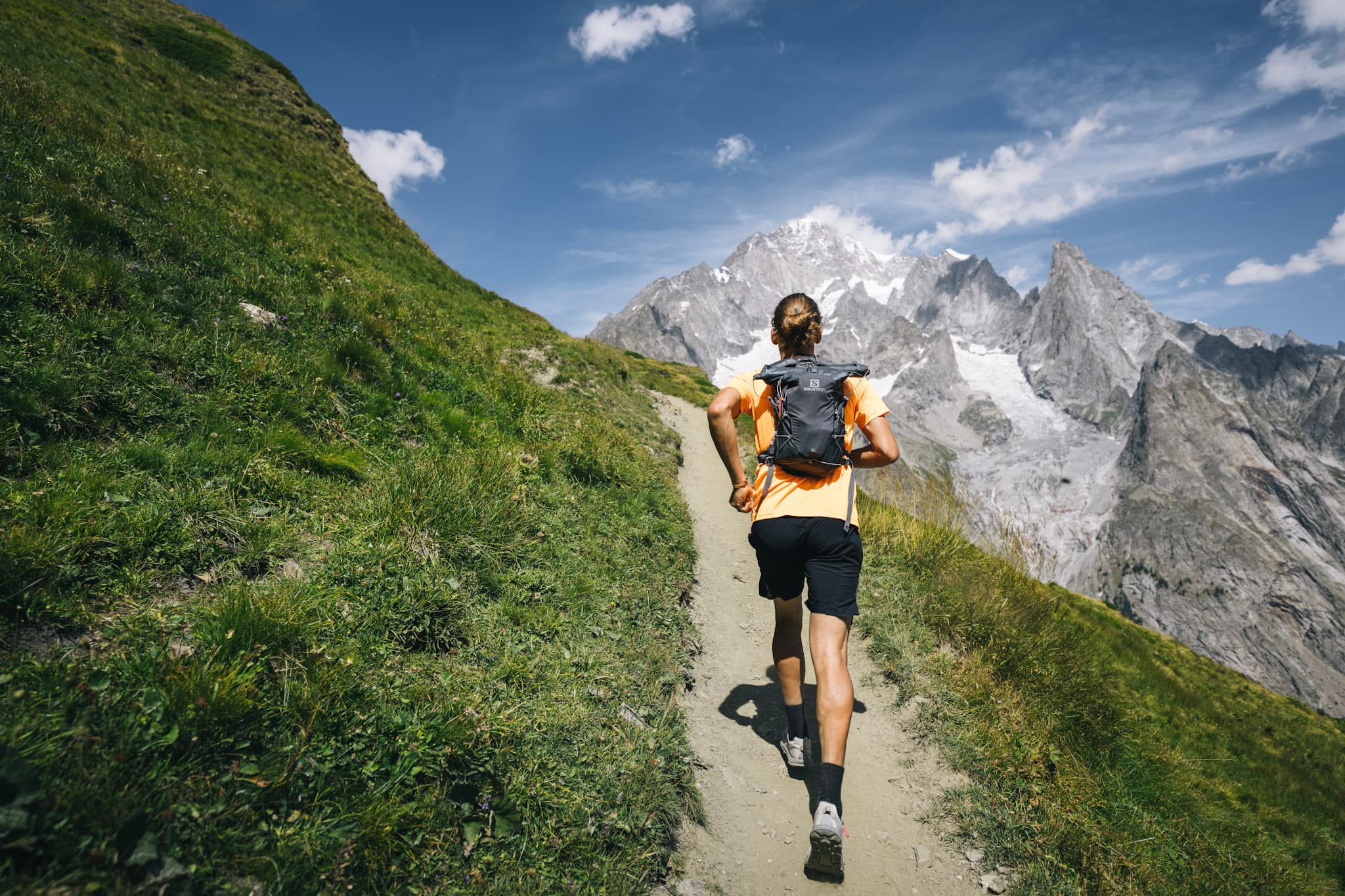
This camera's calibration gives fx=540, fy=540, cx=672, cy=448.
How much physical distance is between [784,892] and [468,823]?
2.49 m

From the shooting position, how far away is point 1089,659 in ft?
25.5

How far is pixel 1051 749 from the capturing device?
18.6ft

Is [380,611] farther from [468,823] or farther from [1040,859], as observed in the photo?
[1040,859]

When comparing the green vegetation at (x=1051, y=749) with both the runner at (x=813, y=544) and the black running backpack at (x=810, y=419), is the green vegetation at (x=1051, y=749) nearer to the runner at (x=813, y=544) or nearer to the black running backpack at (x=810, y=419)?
the runner at (x=813, y=544)

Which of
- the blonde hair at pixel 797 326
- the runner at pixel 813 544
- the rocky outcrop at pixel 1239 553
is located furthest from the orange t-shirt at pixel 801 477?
the rocky outcrop at pixel 1239 553

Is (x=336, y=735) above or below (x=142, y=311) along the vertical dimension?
below

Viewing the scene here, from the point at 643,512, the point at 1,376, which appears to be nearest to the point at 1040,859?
the point at 643,512

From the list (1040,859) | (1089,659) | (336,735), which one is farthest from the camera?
(1089,659)

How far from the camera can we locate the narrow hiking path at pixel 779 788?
426 cm

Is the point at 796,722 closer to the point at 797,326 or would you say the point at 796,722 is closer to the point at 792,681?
the point at 792,681

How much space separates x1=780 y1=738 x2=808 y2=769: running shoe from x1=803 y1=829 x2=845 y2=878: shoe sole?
41.5 inches

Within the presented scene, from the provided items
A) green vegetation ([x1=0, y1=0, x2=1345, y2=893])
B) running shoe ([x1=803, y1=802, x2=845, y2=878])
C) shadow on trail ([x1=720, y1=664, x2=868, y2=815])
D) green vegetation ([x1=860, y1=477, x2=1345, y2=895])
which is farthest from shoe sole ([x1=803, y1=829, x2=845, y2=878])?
green vegetation ([x1=860, y1=477, x2=1345, y2=895])

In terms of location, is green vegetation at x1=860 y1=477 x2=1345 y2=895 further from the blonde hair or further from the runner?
the blonde hair

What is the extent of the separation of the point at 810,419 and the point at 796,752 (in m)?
3.27
